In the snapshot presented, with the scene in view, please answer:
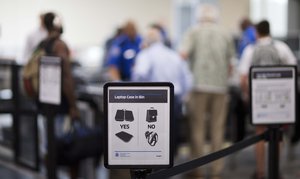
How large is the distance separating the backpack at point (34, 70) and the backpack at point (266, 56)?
65.0 inches

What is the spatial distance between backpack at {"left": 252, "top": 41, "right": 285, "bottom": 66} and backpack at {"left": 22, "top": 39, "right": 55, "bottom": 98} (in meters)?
1.65

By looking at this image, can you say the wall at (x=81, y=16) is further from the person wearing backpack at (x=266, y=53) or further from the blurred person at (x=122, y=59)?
the person wearing backpack at (x=266, y=53)

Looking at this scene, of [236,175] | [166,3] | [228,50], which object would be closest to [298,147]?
[236,175]

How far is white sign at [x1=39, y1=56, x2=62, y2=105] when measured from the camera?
4.37 metres

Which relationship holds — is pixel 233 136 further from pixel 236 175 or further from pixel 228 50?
pixel 228 50

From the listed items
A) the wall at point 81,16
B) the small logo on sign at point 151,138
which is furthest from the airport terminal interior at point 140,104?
the wall at point 81,16

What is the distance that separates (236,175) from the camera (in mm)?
6023

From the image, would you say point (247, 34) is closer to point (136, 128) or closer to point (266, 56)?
point (266, 56)

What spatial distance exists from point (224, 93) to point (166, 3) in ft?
28.4

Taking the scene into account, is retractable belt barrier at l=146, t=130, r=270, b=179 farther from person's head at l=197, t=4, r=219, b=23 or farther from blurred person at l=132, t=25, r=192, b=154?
person's head at l=197, t=4, r=219, b=23

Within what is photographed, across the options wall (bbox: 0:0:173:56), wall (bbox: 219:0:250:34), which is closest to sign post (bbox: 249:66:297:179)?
wall (bbox: 0:0:173:56)

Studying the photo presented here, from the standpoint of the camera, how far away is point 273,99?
393 centimetres

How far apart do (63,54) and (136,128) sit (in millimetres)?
2288

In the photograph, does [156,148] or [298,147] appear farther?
[298,147]
